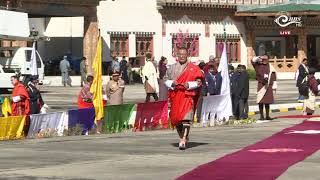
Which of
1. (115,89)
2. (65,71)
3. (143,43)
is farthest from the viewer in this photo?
(143,43)

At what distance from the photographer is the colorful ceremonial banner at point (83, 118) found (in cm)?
1786

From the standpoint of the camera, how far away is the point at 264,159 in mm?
12641

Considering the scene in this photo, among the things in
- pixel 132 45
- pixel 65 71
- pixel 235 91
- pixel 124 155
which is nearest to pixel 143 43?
pixel 132 45

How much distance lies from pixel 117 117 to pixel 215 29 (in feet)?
124

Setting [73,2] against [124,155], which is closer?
[124,155]

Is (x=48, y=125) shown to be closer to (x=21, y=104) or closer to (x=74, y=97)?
(x=21, y=104)

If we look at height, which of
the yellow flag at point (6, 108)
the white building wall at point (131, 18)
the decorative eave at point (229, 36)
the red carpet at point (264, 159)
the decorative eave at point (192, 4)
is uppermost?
the decorative eave at point (192, 4)

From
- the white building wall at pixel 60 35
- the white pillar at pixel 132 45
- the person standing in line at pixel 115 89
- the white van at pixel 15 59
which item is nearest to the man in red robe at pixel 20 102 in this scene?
the person standing in line at pixel 115 89

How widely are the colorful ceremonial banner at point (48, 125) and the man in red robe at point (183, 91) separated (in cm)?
402

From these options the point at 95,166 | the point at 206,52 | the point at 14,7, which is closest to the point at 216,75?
the point at 95,166

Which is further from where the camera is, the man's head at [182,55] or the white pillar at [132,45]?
the white pillar at [132,45]

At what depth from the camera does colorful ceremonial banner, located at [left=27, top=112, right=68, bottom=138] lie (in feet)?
56.2

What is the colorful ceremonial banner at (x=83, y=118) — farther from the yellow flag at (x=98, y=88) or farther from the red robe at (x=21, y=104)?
the red robe at (x=21, y=104)

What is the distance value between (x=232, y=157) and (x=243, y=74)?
Answer: 884 cm
